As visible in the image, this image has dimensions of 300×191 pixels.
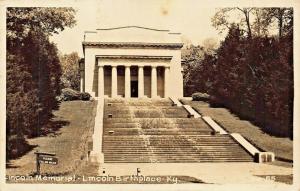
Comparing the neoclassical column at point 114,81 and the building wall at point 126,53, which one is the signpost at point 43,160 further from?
the neoclassical column at point 114,81

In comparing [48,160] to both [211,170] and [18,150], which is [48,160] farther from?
[211,170]

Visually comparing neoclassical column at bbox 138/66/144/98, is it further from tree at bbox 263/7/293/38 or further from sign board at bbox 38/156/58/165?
sign board at bbox 38/156/58/165

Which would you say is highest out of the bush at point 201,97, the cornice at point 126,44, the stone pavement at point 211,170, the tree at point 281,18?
the cornice at point 126,44

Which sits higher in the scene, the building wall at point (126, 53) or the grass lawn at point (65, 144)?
the building wall at point (126, 53)

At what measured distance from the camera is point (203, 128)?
25.5 m

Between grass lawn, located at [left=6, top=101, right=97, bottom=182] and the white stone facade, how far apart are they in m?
11.6

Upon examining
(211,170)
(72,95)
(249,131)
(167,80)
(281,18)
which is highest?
(281,18)

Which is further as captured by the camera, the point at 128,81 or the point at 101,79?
the point at 128,81

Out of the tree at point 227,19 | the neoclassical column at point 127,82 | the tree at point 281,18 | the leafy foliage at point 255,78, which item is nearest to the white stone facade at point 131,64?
the neoclassical column at point 127,82

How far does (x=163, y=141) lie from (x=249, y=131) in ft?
12.2

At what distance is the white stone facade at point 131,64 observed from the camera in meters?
38.5

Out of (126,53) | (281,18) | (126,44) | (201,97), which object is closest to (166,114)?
(201,97)

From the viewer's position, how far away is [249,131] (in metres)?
23.4

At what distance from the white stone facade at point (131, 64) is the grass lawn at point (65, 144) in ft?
38.1
